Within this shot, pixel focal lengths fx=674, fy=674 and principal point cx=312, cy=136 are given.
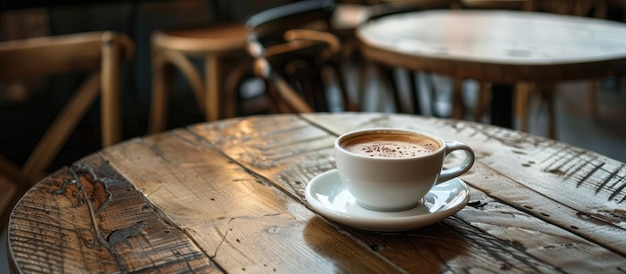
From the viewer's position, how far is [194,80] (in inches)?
116

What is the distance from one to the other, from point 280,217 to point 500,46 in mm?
1330

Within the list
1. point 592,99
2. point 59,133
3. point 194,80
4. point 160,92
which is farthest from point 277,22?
point 592,99

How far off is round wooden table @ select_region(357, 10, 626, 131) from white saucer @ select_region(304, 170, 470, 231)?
0.93 metres

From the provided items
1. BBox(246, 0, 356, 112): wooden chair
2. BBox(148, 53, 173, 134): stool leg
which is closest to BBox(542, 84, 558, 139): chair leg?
BBox(246, 0, 356, 112): wooden chair

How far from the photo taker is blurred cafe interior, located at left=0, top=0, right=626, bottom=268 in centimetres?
160

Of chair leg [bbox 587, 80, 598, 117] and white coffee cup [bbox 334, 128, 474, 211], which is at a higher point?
white coffee cup [bbox 334, 128, 474, 211]

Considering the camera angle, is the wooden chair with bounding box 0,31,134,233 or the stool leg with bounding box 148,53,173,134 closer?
the wooden chair with bounding box 0,31,134,233

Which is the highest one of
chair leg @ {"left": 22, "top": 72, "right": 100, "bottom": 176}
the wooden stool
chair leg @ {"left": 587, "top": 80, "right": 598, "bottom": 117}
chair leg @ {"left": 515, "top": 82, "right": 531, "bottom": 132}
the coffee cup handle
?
the coffee cup handle

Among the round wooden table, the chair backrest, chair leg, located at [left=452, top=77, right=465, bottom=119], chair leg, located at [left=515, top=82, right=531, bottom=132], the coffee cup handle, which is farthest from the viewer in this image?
chair leg, located at [left=452, top=77, right=465, bottom=119]

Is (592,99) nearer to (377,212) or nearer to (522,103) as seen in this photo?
(522,103)

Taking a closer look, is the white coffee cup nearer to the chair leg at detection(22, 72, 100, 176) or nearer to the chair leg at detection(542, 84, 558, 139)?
the chair leg at detection(22, 72, 100, 176)

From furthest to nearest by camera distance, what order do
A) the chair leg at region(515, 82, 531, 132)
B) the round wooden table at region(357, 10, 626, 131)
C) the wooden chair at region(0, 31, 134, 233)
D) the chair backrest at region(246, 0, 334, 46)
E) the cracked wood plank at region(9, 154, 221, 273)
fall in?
the chair leg at region(515, 82, 531, 132), the chair backrest at region(246, 0, 334, 46), the round wooden table at region(357, 10, 626, 131), the wooden chair at region(0, 31, 134, 233), the cracked wood plank at region(9, 154, 221, 273)

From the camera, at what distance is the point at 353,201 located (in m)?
0.85

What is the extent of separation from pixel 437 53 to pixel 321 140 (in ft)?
2.72
